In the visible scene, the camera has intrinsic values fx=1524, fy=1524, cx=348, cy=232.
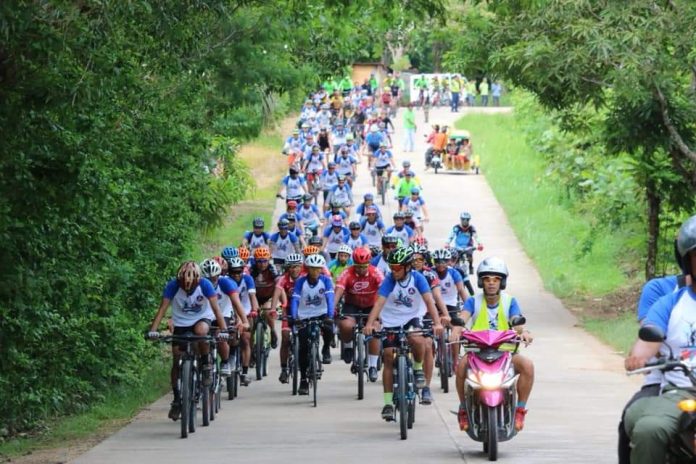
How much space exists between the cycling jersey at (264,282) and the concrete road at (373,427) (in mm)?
1315

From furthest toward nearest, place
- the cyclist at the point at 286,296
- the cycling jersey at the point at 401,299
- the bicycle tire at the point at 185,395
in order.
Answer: the cyclist at the point at 286,296, the cycling jersey at the point at 401,299, the bicycle tire at the point at 185,395

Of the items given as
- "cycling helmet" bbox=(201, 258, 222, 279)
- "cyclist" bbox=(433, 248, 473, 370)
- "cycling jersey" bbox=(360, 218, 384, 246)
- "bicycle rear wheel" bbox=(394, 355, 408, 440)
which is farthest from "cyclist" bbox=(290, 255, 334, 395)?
"cycling jersey" bbox=(360, 218, 384, 246)

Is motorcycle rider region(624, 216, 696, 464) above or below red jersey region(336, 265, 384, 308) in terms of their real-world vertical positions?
below

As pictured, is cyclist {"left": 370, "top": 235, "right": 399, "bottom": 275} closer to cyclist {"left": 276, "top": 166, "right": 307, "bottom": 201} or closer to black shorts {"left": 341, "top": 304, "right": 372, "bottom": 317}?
black shorts {"left": 341, "top": 304, "right": 372, "bottom": 317}

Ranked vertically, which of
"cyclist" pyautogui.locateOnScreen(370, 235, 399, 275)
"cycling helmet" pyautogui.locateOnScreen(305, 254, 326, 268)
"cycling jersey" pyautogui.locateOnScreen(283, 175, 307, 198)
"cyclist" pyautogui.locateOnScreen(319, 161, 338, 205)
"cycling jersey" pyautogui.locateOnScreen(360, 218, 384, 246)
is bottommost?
"cycling helmet" pyautogui.locateOnScreen(305, 254, 326, 268)

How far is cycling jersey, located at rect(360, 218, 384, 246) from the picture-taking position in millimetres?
32250

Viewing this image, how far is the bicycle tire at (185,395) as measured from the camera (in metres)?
15.7

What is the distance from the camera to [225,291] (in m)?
17.7

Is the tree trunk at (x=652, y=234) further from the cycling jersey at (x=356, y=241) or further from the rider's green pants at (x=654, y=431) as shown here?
the rider's green pants at (x=654, y=431)

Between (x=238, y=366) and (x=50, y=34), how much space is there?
843 centimetres

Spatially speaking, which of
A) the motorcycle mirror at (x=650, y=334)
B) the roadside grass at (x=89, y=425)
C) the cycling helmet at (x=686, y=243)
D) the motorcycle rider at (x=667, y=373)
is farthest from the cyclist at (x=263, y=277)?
the motorcycle mirror at (x=650, y=334)

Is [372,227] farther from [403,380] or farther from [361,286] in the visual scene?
[403,380]

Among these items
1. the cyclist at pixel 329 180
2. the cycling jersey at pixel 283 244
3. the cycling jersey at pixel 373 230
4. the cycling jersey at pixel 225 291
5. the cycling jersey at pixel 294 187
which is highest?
the cyclist at pixel 329 180

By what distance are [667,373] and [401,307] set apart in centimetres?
869
